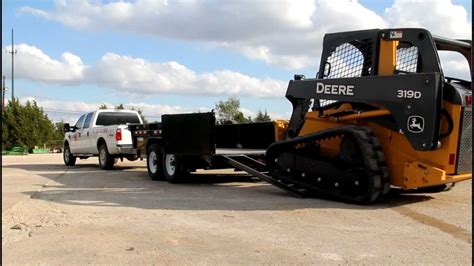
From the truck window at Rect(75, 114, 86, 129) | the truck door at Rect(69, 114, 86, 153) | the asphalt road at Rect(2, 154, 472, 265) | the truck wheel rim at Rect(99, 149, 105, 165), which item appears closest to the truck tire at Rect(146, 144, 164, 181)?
the asphalt road at Rect(2, 154, 472, 265)

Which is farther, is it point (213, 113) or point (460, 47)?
point (213, 113)

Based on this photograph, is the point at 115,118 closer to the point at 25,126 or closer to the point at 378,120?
the point at 378,120

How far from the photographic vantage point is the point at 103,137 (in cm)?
1783

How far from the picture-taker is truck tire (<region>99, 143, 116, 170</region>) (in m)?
17.6

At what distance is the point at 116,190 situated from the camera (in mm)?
11266

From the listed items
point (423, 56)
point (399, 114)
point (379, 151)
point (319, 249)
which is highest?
point (423, 56)

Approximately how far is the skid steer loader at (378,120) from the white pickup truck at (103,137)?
7.59 metres

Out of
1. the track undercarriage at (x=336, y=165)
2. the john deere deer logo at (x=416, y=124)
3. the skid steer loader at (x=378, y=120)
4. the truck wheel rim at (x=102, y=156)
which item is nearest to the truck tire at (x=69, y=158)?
the truck wheel rim at (x=102, y=156)

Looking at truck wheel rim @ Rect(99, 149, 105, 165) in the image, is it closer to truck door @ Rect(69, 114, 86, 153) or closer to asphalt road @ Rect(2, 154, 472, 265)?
truck door @ Rect(69, 114, 86, 153)

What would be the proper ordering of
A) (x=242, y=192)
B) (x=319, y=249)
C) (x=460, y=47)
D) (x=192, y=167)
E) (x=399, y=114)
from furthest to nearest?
(x=192, y=167) < (x=242, y=192) < (x=460, y=47) < (x=399, y=114) < (x=319, y=249)

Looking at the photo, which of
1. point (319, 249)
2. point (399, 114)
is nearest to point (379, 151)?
→ point (399, 114)

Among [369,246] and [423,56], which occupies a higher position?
[423,56]

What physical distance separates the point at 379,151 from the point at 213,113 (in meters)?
4.17

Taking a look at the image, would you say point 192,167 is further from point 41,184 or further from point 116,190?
point 41,184
